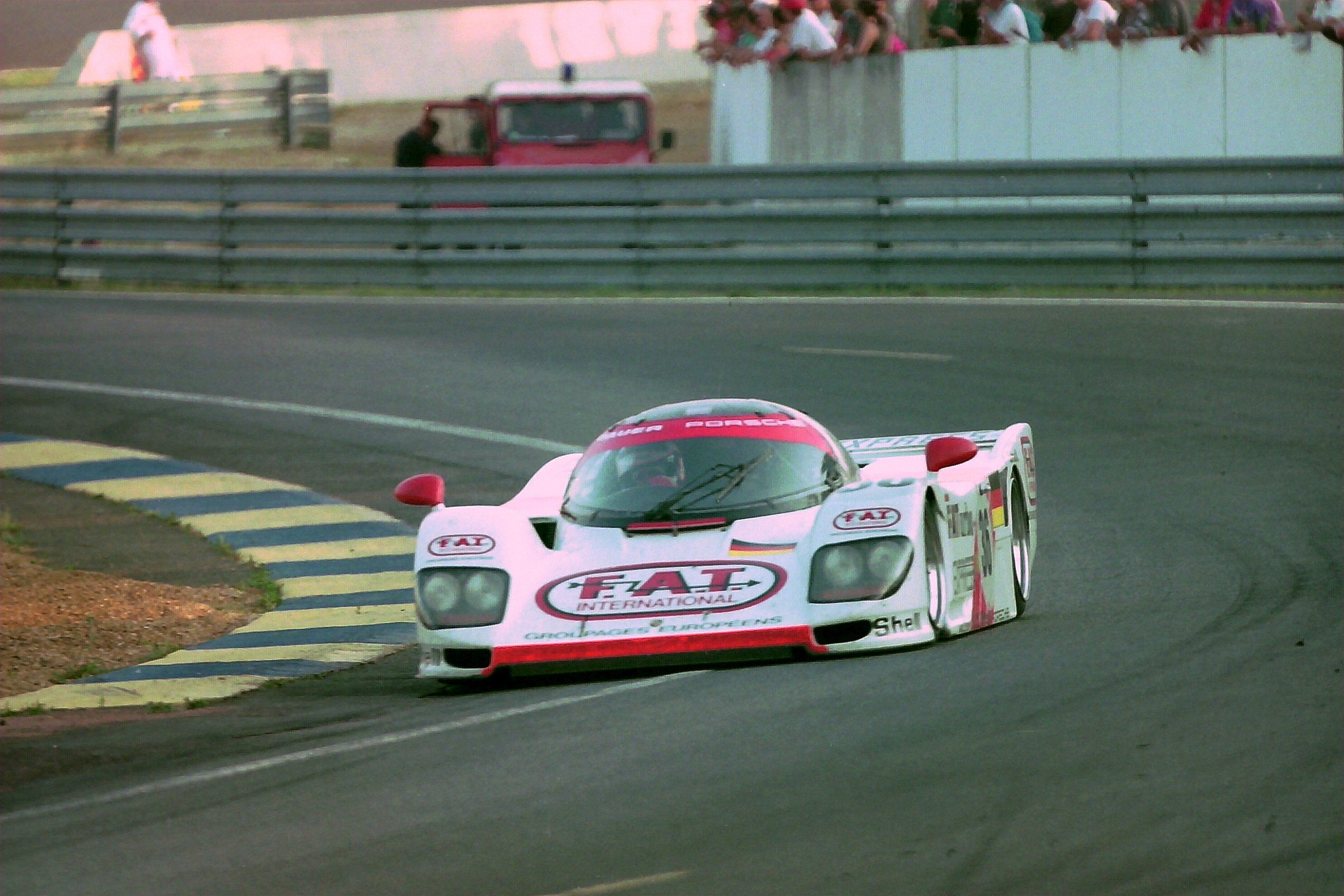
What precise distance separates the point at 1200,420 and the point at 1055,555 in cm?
356

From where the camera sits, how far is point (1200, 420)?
12711 mm

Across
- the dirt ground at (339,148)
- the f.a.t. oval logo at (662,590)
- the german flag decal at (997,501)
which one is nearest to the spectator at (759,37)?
the dirt ground at (339,148)

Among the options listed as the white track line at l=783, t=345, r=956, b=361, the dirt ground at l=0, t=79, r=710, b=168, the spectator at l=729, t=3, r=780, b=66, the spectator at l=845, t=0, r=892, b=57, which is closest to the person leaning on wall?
the spectator at l=729, t=3, r=780, b=66

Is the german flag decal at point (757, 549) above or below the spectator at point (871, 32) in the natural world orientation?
below

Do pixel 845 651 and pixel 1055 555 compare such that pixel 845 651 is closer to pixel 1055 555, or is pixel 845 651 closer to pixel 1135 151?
pixel 1055 555

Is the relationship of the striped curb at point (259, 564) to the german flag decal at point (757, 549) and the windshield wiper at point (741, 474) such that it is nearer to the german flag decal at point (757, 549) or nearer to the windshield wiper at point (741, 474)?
the windshield wiper at point (741, 474)

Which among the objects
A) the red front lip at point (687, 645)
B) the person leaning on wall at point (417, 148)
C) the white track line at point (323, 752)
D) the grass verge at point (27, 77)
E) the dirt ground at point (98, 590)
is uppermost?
the grass verge at point (27, 77)

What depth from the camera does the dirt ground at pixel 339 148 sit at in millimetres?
33469

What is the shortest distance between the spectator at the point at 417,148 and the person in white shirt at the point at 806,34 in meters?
4.35

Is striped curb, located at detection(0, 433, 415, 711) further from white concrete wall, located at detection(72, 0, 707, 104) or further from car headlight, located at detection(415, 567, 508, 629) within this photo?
white concrete wall, located at detection(72, 0, 707, 104)

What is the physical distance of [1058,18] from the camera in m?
20.5

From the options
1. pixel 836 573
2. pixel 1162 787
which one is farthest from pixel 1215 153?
pixel 1162 787

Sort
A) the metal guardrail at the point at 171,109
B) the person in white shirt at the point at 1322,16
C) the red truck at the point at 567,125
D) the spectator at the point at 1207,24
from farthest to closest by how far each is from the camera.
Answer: the metal guardrail at the point at 171,109 → the red truck at the point at 567,125 → the spectator at the point at 1207,24 → the person in white shirt at the point at 1322,16

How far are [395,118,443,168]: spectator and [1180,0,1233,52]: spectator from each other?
8.56 meters
